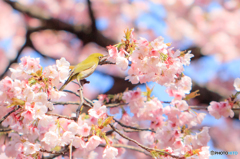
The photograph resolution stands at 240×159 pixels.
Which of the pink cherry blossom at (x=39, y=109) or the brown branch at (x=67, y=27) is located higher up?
the brown branch at (x=67, y=27)

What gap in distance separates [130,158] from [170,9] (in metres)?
3.95

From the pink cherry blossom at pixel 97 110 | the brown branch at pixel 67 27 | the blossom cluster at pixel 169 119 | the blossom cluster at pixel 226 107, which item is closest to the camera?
the pink cherry blossom at pixel 97 110

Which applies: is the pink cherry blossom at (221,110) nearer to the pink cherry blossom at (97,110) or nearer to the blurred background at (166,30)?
the pink cherry blossom at (97,110)

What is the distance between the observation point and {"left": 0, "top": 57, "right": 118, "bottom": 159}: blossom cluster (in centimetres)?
99

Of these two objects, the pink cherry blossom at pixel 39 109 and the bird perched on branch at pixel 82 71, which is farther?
the bird perched on branch at pixel 82 71

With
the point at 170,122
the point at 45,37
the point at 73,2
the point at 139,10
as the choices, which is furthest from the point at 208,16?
the point at 170,122

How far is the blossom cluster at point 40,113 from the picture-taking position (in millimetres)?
994

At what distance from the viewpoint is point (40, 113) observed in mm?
997

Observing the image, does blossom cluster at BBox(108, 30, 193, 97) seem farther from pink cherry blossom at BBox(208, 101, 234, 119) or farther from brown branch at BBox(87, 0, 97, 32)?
brown branch at BBox(87, 0, 97, 32)

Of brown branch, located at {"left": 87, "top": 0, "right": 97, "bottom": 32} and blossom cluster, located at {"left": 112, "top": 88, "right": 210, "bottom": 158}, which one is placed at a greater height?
brown branch, located at {"left": 87, "top": 0, "right": 97, "bottom": 32}

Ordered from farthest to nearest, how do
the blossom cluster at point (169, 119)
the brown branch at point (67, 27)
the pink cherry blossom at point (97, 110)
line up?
the brown branch at point (67, 27) < the blossom cluster at point (169, 119) < the pink cherry blossom at point (97, 110)

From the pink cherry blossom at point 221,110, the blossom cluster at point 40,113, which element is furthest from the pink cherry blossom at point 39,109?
the pink cherry blossom at point 221,110

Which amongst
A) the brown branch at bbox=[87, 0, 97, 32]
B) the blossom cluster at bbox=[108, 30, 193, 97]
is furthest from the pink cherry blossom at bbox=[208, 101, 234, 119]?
the brown branch at bbox=[87, 0, 97, 32]

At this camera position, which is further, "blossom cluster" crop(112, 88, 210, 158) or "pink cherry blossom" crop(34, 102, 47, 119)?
"blossom cluster" crop(112, 88, 210, 158)
